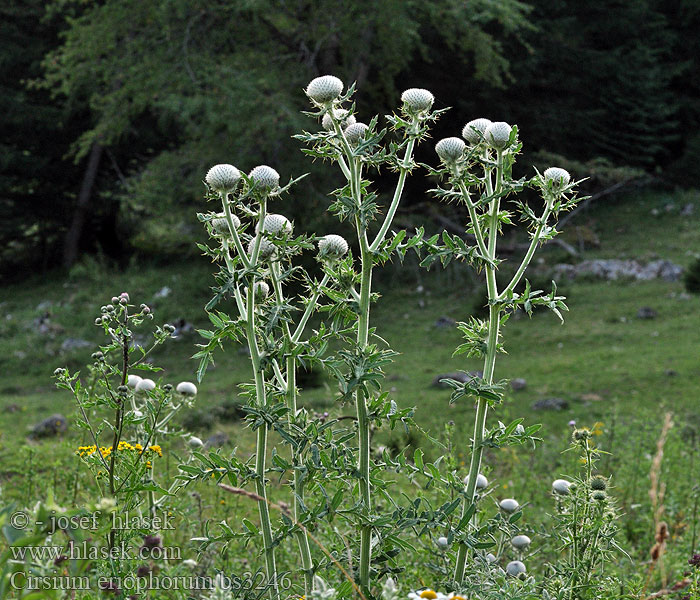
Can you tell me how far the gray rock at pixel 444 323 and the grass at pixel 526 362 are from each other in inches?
3.4

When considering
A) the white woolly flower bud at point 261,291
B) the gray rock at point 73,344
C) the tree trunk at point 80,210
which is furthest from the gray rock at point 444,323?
the white woolly flower bud at point 261,291

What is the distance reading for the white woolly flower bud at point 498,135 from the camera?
2.24 metres

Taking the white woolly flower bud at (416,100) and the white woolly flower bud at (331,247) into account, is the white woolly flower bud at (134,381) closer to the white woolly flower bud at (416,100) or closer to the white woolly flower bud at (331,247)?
the white woolly flower bud at (331,247)

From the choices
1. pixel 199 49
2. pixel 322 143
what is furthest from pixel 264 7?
pixel 322 143

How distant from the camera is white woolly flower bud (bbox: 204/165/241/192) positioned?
2057 mm

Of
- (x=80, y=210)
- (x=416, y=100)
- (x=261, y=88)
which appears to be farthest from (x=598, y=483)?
(x=80, y=210)

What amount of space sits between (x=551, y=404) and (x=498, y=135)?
5899 mm

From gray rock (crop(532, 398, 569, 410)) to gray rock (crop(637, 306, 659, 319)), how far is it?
343 centimetres

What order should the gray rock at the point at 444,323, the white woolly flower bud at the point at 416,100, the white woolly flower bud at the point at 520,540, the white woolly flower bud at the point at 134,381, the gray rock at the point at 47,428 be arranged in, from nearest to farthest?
1. the white woolly flower bud at the point at 416,100
2. the white woolly flower bud at the point at 520,540
3. the white woolly flower bud at the point at 134,381
4. the gray rock at the point at 47,428
5. the gray rock at the point at 444,323

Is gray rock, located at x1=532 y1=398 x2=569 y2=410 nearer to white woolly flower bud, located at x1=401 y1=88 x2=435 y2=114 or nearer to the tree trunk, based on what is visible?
white woolly flower bud, located at x1=401 y1=88 x2=435 y2=114

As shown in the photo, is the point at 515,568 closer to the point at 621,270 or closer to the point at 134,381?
the point at 134,381

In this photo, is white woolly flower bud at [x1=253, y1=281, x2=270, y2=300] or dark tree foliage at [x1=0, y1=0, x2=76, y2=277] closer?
white woolly flower bud at [x1=253, y1=281, x2=270, y2=300]

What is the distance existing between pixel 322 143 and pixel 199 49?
37.1 feet

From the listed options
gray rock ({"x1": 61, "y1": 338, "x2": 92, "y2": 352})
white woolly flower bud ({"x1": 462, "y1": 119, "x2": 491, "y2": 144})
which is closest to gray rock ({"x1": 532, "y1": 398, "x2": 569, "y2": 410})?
white woolly flower bud ({"x1": 462, "y1": 119, "x2": 491, "y2": 144})
